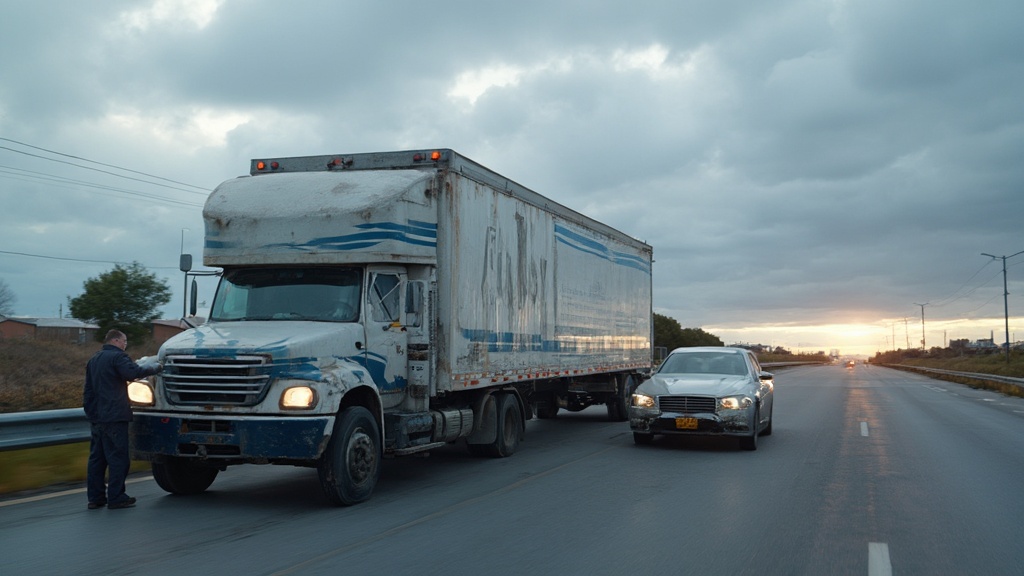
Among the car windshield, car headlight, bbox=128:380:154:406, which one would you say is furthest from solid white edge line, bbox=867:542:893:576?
the car windshield

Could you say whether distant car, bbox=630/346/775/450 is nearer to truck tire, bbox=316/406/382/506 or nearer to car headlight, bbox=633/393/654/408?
car headlight, bbox=633/393/654/408

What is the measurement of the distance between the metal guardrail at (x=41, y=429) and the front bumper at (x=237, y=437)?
6.60ft

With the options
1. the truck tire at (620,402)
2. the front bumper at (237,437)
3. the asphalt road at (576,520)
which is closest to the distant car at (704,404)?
the asphalt road at (576,520)

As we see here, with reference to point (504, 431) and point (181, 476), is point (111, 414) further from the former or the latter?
point (504, 431)

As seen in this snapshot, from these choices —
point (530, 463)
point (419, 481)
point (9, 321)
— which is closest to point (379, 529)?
point (419, 481)

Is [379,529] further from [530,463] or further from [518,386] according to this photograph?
[518,386]

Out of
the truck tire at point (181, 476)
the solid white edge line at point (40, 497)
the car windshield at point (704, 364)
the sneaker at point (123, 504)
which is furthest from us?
the car windshield at point (704, 364)

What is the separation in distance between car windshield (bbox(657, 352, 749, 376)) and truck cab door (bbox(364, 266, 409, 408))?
19.8 ft

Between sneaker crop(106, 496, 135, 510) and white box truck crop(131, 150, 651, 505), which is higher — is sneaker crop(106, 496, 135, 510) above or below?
below

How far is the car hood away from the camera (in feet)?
42.8

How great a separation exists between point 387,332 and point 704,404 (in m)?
5.44

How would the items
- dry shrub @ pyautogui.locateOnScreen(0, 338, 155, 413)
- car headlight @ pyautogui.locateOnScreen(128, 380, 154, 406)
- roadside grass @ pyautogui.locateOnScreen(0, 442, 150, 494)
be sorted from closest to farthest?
car headlight @ pyautogui.locateOnScreen(128, 380, 154, 406)
roadside grass @ pyautogui.locateOnScreen(0, 442, 150, 494)
dry shrub @ pyautogui.locateOnScreen(0, 338, 155, 413)

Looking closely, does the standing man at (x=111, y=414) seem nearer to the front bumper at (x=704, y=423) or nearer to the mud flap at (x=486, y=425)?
the mud flap at (x=486, y=425)

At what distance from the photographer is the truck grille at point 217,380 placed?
8.09 meters
